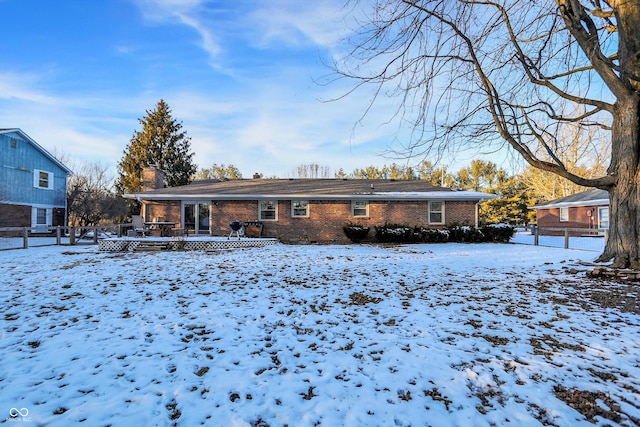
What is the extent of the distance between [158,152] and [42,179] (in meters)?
10.8

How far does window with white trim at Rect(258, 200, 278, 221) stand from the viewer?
1691cm

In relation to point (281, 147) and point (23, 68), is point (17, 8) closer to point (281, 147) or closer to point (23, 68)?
point (23, 68)

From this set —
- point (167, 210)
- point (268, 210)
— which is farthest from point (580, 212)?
point (167, 210)

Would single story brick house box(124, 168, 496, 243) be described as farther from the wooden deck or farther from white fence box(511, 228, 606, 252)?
the wooden deck

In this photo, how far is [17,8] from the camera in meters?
10.0

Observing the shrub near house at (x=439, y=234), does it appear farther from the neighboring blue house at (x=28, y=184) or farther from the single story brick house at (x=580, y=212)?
the neighboring blue house at (x=28, y=184)

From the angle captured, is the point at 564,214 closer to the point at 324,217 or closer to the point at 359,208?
the point at 359,208

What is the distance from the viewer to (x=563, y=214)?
23688 millimetres

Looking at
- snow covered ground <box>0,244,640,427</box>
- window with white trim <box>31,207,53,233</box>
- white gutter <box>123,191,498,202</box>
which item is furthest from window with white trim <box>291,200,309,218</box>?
window with white trim <box>31,207,53,233</box>

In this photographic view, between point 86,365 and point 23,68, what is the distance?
1592 centimetres

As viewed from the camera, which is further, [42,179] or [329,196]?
[42,179]
